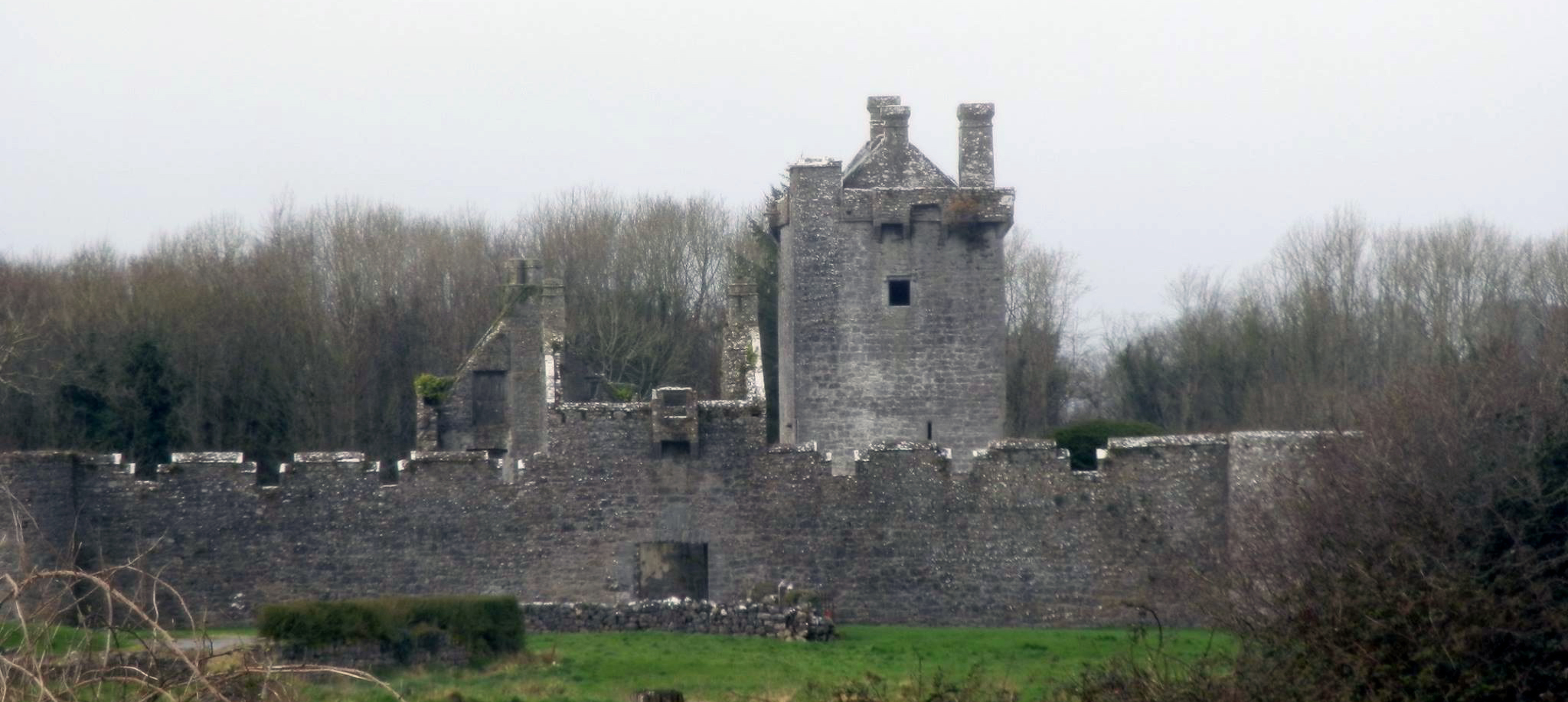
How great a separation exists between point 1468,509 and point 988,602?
9613mm

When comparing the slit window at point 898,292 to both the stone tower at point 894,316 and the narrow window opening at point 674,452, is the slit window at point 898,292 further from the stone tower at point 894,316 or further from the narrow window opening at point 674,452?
the narrow window opening at point 674,452

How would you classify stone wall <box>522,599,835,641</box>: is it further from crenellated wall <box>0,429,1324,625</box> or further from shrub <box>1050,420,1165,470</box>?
shrub <box>1050,420,1165,470</box>

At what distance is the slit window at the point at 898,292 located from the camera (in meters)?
26.2

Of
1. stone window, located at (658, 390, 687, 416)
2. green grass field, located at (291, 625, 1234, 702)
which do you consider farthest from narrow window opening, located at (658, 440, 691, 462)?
green grass field, located at (291, 625, 1234, 702)

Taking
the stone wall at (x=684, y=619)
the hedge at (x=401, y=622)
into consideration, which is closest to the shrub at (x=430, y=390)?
the stone wall at (x=684, y=619)

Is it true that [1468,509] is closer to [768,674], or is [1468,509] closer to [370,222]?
[768,674]

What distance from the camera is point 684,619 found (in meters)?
21.5

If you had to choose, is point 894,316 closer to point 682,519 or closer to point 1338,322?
point 682,519

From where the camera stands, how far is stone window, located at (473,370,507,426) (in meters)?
27.6

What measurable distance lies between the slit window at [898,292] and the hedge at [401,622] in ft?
28.1

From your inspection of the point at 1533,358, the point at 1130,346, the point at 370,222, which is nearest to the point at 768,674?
the point at 1533,358

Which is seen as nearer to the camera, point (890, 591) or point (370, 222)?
point (890, 591)

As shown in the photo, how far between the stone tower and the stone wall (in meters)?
4.93

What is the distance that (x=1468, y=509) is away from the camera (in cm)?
1431
